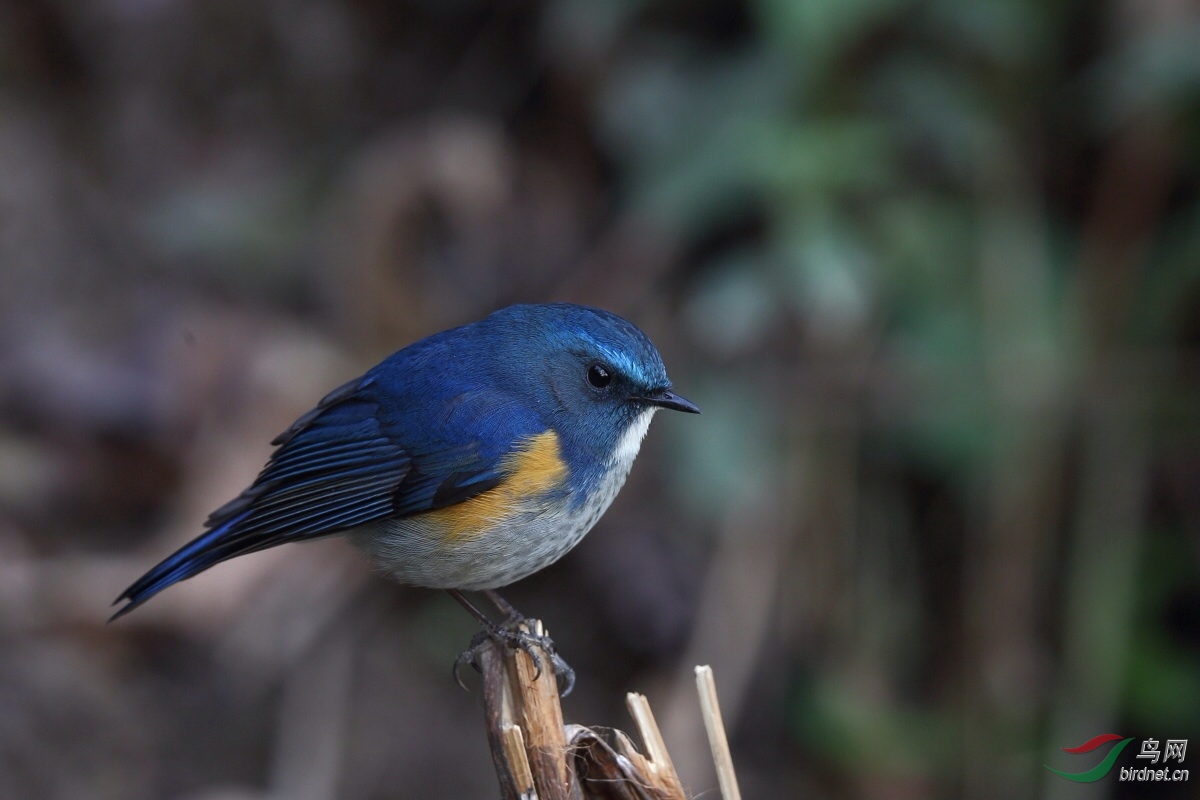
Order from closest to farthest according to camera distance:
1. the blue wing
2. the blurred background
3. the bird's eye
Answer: the blue wing → the bird's eye → the blurred background

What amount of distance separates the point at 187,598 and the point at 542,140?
8.68 ft

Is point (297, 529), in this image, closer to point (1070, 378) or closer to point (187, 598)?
point (187, 598)

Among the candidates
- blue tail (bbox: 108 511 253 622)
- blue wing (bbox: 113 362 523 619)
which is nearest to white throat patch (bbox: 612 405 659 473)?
blue wing (bbox: 113 362 523 619)

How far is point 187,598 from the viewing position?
473 cm

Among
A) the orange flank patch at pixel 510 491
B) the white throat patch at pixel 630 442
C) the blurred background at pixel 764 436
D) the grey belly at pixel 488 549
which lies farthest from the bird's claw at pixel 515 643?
the blurred background at pixel 764 436

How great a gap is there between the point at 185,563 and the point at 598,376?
1.13 meters

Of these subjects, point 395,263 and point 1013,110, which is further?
point 395,263

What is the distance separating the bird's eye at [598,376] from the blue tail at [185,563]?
0.94m

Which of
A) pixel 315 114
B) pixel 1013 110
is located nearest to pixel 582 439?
pixel 1013 110

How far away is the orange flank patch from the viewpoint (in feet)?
9.89

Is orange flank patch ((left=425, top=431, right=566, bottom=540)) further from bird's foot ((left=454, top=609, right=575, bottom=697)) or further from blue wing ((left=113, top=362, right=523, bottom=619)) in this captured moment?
bird's foot ((left=454, top=609, right=575, bottom=697))

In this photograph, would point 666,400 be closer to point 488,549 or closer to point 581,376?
point 581,376

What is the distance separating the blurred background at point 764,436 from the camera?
4551 millimetres

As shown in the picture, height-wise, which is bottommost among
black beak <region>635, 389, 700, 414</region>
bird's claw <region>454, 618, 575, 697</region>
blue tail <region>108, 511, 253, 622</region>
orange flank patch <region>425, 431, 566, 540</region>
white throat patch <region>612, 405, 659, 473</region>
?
bird's claw <region>454, 618, 575, 697</region>
